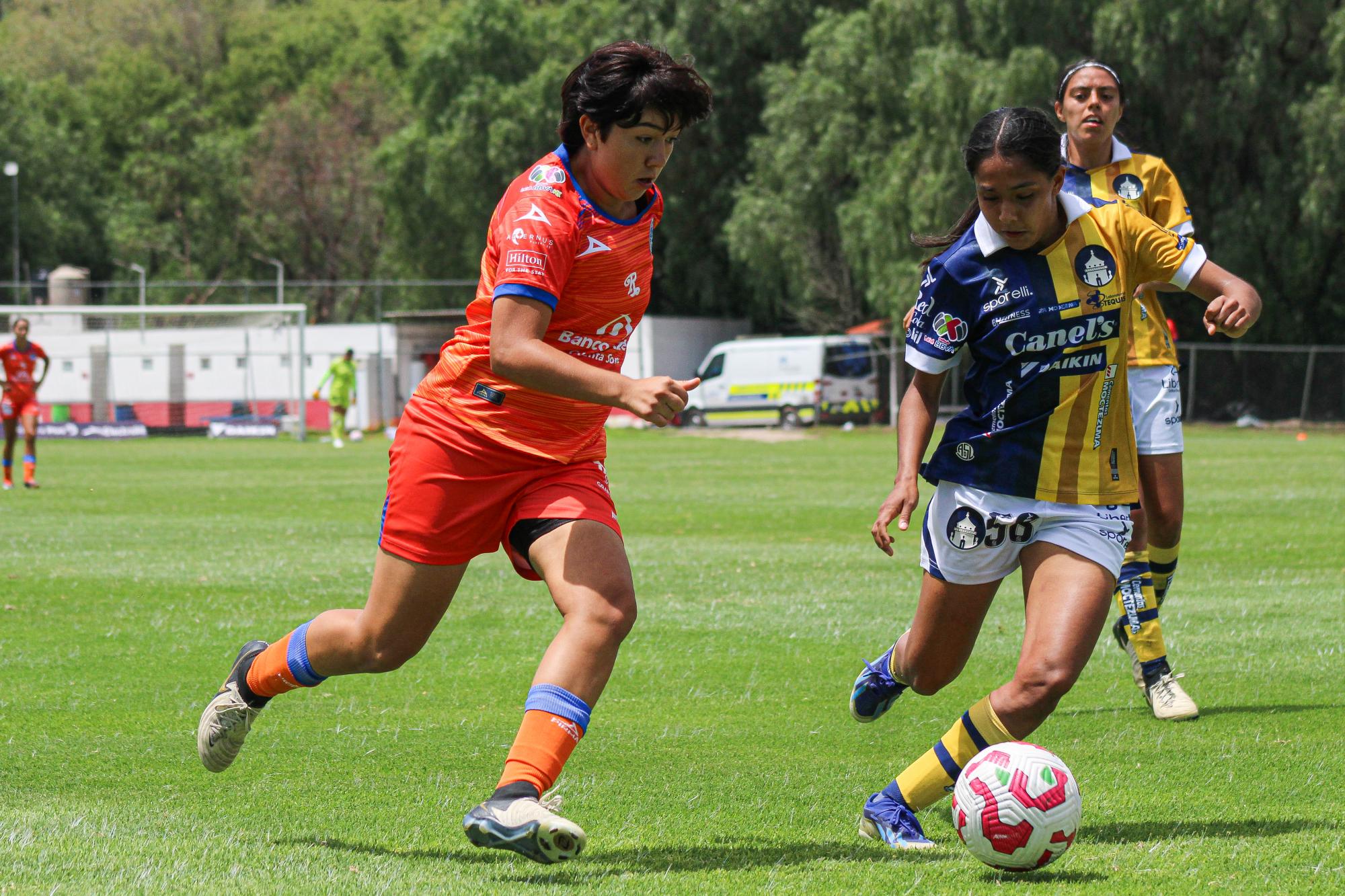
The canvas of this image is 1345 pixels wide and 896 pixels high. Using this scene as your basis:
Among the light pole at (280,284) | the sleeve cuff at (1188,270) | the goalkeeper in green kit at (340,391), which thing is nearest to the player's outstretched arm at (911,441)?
the sleeve cuff at (1188,270)

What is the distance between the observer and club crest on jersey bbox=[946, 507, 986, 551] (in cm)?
446

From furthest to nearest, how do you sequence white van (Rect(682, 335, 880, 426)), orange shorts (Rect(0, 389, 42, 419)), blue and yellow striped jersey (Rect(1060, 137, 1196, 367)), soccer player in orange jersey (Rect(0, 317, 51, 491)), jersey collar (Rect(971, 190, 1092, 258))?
white van (Rect(682, 335, 880, 426)) → orange shorts (Rect(0, 389, 42, 419)) → soccer player in orange jersey (Rect(0, 317, 51, 491)) → blue and yellow striped jersey (Rect(1060, 137, 1196, 367)) → jersey collar (Rect(971, 190, 1092, 258))

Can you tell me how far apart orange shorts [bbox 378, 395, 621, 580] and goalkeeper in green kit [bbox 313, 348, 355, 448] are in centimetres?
3002

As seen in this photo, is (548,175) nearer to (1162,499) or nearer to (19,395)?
(1162,499)

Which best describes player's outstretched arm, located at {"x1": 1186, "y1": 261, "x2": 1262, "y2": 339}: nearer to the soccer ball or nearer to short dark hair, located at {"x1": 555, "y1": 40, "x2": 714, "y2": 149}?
the soccer ball

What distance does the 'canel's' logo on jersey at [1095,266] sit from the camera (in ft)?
14.5

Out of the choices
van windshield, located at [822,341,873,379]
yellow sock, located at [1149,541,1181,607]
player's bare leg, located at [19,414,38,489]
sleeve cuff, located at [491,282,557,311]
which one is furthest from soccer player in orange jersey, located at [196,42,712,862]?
van windshield, located at [822,341,873,379]

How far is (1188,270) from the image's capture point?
466cm

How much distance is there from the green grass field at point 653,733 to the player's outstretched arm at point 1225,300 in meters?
1.52

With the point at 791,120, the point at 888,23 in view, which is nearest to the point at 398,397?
the point at 791,120

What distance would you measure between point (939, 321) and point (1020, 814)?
147cm

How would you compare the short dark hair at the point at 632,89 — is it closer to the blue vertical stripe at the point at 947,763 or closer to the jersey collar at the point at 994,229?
the jersey collar at the point at 994,229

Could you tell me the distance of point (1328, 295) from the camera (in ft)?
129

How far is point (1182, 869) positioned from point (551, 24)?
5549cm
